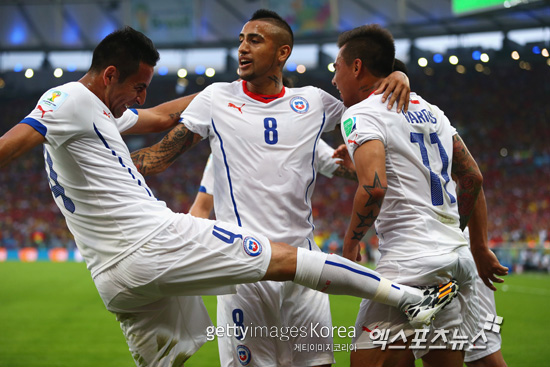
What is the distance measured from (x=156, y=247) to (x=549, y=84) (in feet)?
103

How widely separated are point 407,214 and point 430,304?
531mm

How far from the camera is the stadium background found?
29531 mm

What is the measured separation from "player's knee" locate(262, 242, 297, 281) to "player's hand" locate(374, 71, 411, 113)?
1061mm

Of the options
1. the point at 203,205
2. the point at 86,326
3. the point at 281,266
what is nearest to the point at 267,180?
the point at 281,266

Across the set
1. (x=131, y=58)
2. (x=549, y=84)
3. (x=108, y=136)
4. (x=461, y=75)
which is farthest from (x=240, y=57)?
(x=461, y=75)

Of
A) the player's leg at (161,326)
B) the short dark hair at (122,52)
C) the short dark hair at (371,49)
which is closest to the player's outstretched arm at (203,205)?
the player's leg at (161,326)

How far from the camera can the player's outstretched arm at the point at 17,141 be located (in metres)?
2.68

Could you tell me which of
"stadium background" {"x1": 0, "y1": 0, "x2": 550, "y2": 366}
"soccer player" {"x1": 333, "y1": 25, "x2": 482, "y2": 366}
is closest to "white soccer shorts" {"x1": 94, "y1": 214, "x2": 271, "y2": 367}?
"soccer player" {"x1": 333, "y1": 25, "x2": 482, "y2": 366}

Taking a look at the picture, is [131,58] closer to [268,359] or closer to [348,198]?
[268,359]

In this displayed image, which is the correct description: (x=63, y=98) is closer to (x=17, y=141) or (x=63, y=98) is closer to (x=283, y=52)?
(x=17, y=141)

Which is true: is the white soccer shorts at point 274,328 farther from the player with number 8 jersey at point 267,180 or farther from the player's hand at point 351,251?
the player's hand at point 351,251

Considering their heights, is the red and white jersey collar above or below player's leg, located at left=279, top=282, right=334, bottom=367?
above

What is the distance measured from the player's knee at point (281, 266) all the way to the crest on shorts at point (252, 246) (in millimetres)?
86

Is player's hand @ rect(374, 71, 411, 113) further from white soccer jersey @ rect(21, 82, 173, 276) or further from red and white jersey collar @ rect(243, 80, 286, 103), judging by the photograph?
white soccer jersey @ rect(21, 82, 173, 276)
